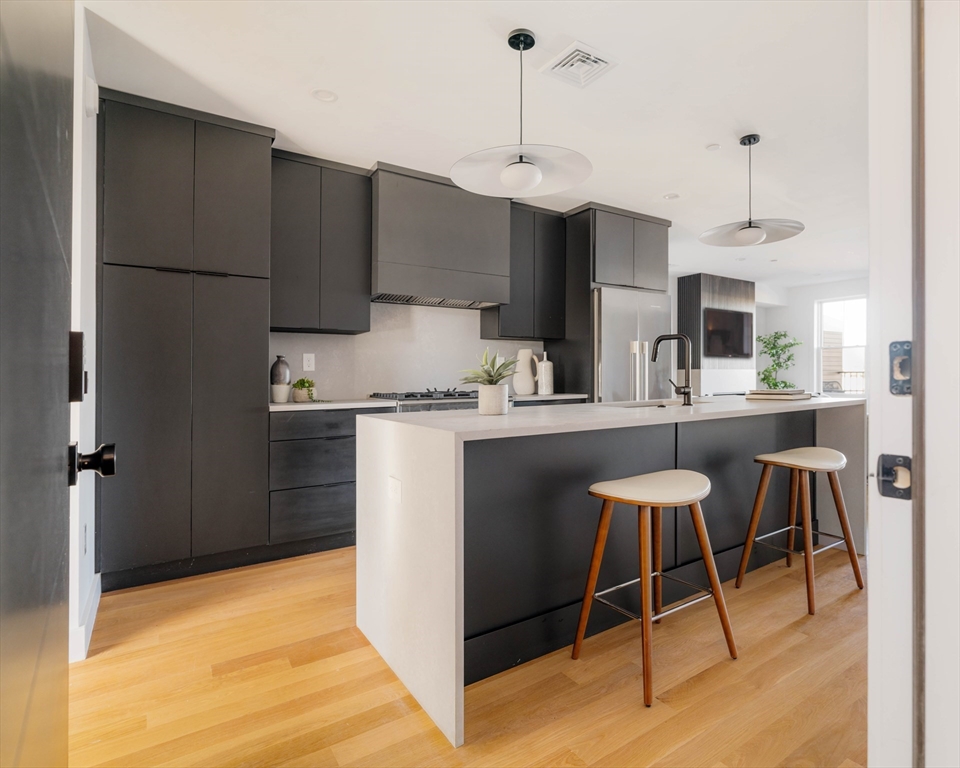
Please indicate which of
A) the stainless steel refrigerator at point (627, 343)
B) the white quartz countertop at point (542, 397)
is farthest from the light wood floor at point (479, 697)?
the stainless steel refrigerator at point (627, 343)

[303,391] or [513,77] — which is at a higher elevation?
[513,77]

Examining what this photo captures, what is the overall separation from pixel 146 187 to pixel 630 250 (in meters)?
3.64

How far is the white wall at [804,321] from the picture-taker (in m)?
8.06

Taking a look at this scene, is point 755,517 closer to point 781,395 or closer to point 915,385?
point 781,395

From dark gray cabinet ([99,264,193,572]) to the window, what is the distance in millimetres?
8450

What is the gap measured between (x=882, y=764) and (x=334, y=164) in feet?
12.3

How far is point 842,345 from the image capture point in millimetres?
8055

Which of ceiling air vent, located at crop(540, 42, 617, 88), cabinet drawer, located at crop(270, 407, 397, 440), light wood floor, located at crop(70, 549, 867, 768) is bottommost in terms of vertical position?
light wood floor, located at crop(70, 549, 867, 768)

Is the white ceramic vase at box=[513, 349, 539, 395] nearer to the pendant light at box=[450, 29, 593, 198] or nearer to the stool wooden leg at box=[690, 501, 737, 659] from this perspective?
the pendant light at box=[450, 29, 593, 198]

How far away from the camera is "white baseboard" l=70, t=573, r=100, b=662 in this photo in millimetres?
1889

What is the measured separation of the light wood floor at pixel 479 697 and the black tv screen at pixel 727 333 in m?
5.51

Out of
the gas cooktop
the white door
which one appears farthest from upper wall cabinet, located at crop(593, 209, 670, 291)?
the white door

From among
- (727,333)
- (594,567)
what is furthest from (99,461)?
(727,333)

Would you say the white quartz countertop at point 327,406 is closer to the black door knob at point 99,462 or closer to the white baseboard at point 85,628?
the white baseboard at point 85,628
